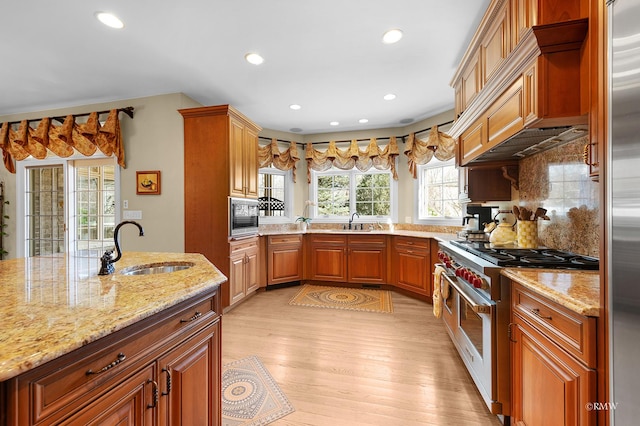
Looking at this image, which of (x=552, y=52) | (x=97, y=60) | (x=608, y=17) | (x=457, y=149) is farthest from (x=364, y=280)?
(x=97, y=60)

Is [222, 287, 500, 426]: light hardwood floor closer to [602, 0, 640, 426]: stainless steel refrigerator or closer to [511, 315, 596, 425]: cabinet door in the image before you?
[511, 315, 596, 425]: cabinet door

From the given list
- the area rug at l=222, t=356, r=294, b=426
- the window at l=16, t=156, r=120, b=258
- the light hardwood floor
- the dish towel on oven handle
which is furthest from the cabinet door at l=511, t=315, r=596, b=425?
the window at l=16, t=156, r=120, b=258

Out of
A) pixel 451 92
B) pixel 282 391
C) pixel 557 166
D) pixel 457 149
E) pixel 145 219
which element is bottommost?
pixel 282 391

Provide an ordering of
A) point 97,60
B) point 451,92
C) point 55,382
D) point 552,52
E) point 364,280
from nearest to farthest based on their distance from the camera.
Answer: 1. point 55,382
2. point 552,52
3. point 97,60
4. point 451,92
5. point 364,280

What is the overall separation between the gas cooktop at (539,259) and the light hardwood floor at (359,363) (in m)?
0.92

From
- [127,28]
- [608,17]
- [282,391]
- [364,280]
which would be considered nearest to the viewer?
[608,17]

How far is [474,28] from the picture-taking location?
87.0 inches

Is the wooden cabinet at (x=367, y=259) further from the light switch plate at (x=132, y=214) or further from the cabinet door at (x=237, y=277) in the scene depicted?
the light switch plate at (x=132, y=214)

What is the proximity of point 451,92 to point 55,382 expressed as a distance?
398cm

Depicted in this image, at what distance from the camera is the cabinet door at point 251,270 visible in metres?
3.58

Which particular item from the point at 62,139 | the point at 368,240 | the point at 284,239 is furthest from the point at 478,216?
the point at 62,139

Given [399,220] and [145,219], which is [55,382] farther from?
[399,220]

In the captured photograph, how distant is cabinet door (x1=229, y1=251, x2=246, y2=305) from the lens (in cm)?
322

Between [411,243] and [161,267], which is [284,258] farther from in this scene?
[161,267]
